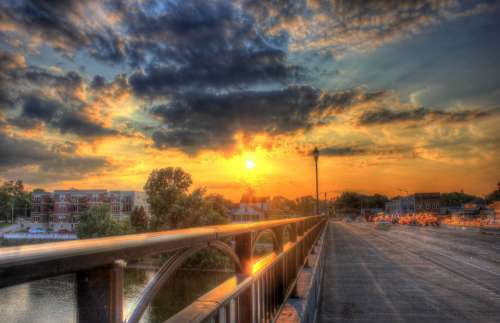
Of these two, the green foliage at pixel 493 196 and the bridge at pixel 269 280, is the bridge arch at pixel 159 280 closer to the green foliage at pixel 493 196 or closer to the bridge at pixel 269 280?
the bridge at pixel 269 280

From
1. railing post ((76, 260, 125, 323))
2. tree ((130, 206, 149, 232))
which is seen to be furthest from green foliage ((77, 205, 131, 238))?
railing post ((76, 260, 125, 323))

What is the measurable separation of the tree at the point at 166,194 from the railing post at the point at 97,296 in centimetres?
5926

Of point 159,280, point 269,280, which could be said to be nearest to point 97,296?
point 159,280

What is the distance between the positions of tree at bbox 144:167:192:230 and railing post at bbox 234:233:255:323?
57.2 metres

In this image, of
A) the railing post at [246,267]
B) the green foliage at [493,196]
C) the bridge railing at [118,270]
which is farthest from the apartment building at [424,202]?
the bridge railing at [118,270]

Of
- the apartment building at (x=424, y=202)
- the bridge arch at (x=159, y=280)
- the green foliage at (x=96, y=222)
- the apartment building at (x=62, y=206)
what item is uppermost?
the bridge arch at (x=159, y=280)

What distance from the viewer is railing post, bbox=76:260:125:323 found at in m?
1.28

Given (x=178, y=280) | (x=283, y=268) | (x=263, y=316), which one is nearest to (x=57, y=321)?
(x=263, y=316)

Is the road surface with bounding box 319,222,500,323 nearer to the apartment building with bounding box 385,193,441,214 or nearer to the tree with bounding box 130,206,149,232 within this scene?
the tree with bounding box 130,206,149,232

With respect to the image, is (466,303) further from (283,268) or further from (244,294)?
(244,294)

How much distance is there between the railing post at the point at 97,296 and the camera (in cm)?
128

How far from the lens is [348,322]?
7297 mm

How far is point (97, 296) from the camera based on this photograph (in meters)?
1.29

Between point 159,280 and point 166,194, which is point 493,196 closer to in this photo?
point 166,194
